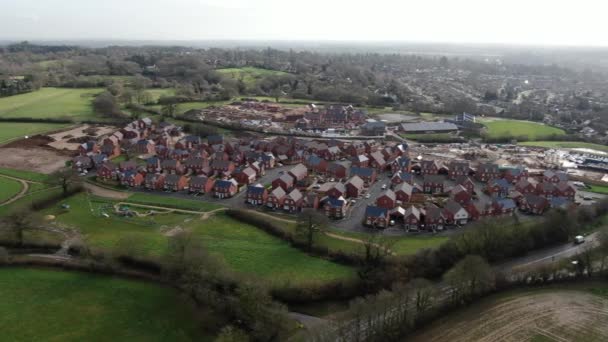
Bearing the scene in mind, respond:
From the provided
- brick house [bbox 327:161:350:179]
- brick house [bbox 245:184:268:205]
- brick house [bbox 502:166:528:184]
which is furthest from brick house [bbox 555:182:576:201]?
brick house [bbox 245:184:268:205]

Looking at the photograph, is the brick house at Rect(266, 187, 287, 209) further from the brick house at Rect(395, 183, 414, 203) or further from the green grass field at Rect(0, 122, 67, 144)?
the green grass field at Rect(0, 122, 67, 144)

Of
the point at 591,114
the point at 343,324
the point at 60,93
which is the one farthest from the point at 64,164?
the point at 591,114

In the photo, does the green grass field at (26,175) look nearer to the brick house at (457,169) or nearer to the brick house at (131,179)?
the brick house at (131,179)

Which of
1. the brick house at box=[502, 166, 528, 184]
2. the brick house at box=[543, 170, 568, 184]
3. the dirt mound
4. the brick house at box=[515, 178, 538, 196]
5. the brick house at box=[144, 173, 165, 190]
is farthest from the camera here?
the dirt mound

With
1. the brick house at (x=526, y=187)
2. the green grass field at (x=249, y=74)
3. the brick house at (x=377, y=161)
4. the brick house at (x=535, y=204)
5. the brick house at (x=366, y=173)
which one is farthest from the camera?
the green grass field at (x=249, y=74)

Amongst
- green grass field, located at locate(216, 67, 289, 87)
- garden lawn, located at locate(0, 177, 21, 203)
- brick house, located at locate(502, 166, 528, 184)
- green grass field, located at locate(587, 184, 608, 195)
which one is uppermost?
green grass field, located at locate(216, 67, 289, 87)

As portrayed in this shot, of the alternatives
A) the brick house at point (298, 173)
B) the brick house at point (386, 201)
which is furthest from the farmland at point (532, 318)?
the brick house at point (298, 173)

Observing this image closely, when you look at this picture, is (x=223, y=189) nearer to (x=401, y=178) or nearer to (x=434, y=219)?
(x=401, y=178)
